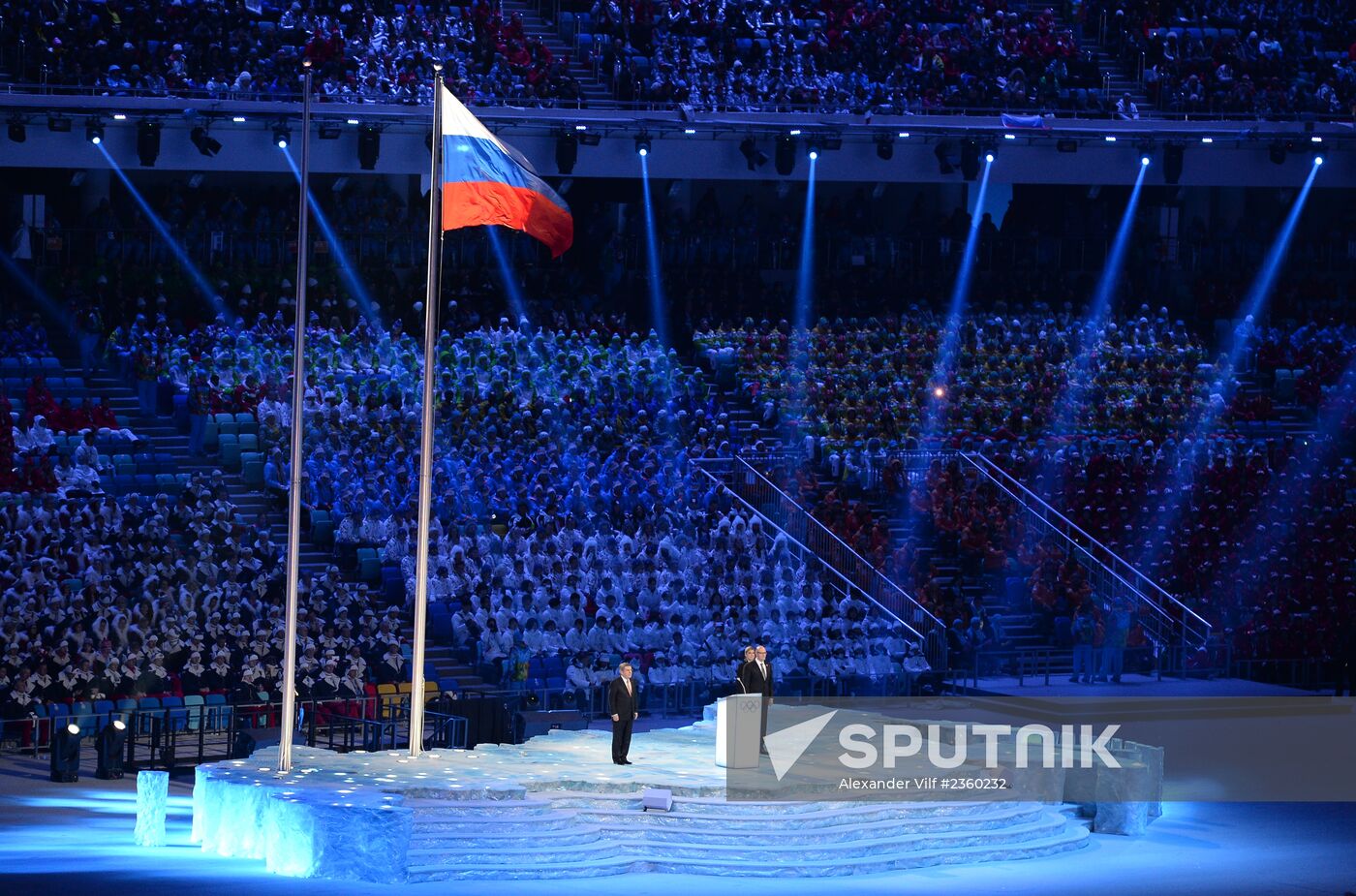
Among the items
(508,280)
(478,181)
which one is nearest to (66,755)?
(478,181)

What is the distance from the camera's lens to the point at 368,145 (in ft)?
128

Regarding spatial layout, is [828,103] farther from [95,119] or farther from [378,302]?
[95,119]

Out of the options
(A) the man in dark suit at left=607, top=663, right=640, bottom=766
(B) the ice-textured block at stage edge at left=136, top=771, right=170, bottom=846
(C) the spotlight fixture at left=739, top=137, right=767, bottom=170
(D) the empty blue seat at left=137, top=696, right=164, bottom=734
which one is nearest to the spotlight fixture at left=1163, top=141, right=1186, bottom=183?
(C) the spotlight fixture at left=739, top=137, right=767, bottom=170

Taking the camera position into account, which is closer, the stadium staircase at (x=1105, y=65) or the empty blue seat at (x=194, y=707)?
the empty blue seat at (x=194, y=707)

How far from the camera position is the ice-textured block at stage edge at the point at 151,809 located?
811 inches

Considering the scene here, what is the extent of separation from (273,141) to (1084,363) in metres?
15.6

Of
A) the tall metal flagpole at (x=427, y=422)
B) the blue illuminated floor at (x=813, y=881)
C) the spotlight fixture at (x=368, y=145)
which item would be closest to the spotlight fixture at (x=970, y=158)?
the spotlight fixture at (x=368, y=145)

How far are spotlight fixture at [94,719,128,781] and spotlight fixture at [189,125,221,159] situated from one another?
52.0 feet

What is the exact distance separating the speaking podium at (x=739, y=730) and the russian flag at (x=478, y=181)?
4.89 m

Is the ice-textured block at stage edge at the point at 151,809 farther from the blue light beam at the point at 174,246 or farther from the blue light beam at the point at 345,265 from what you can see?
the blue light beam at the point at 345,265

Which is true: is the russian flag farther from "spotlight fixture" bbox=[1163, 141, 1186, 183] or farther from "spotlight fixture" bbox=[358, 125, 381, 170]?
"spotlight fixture" bbox=[1163, 141, 1186, 183]

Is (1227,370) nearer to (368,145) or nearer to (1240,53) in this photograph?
(1240,53)

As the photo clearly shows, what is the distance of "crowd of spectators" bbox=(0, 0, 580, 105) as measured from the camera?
1491 inches

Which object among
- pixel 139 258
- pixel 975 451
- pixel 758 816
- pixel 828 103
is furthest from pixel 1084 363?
pixel 758 816
